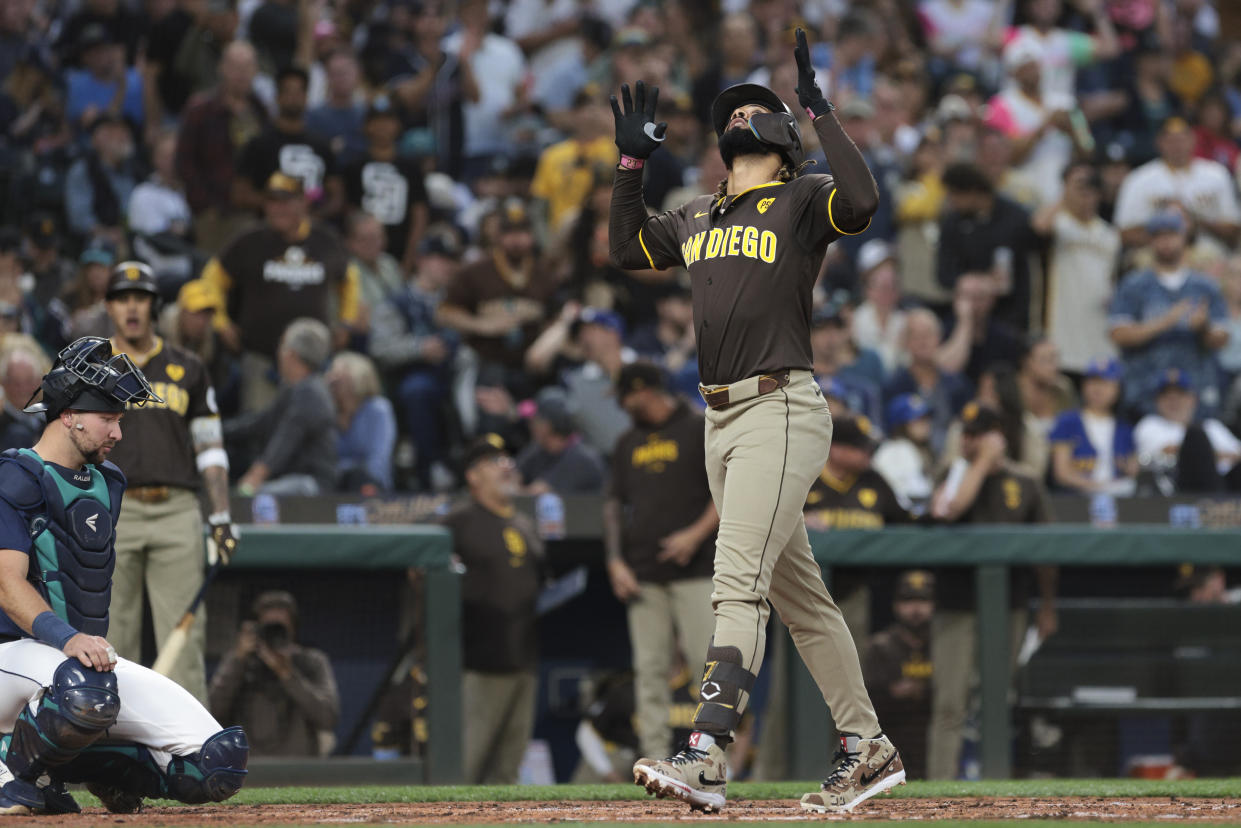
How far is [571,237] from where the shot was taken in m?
11.0

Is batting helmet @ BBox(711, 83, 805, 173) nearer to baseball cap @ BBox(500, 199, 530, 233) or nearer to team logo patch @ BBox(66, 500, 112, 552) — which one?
team logo patch @ BBox(66, 500, 112, 552)

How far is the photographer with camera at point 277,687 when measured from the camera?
7367 mm

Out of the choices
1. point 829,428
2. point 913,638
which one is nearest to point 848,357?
point 913,638

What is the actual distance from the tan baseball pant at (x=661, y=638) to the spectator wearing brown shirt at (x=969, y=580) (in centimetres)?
113

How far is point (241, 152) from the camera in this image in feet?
36.3

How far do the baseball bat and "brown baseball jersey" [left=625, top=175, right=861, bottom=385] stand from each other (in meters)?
2.66

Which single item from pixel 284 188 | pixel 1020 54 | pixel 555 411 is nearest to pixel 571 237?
pixel 555 411

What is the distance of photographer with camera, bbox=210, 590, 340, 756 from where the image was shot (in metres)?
7.37

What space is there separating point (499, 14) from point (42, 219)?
15.7 feet

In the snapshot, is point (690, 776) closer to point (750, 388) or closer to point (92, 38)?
point (750, 388)

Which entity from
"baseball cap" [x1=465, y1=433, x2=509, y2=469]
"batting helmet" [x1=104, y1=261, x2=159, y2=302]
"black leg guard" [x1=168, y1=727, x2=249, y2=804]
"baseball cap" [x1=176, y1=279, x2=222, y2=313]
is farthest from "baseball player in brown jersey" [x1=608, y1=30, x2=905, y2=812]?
"baseball cap" [x1=176, y1=279, x2=222, y2=313]

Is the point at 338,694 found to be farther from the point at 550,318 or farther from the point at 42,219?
the point at 42,219

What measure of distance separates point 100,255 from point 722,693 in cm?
633

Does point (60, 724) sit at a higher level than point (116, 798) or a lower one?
higher
